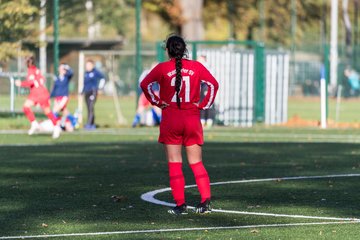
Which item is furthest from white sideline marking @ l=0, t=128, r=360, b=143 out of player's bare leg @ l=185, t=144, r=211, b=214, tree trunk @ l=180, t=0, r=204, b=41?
tree trunk @ l=180, t=0, r=204, b=41

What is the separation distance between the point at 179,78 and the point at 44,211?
2036 mm

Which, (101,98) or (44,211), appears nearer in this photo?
(44,211)

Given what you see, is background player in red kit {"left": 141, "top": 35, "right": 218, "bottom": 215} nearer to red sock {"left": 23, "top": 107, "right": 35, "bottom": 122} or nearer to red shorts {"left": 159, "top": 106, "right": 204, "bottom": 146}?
red shorts {"left": 159, "top": 106, "right": 204, "bottom": 146}

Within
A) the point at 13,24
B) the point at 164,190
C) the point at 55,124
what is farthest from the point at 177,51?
the point at 13,24

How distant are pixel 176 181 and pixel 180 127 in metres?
0.57

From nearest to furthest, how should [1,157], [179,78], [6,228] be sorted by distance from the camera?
[6,228] → [179,78] → [1,157]

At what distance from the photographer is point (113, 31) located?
98500 mm

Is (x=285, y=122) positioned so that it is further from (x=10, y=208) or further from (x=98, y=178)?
(x=10, y=208)

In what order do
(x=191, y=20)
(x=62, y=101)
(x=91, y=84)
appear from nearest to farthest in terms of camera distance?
(x=62, y=101), (x=91, y=84), (x=191, y=20)

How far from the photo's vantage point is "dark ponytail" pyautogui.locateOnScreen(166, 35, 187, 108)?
43.9 feet

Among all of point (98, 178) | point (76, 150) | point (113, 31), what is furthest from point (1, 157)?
point (113, 31)

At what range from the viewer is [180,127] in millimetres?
13500

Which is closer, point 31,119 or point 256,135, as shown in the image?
point 31,119

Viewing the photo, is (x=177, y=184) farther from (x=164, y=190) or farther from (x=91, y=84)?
(x=91, y=84)
